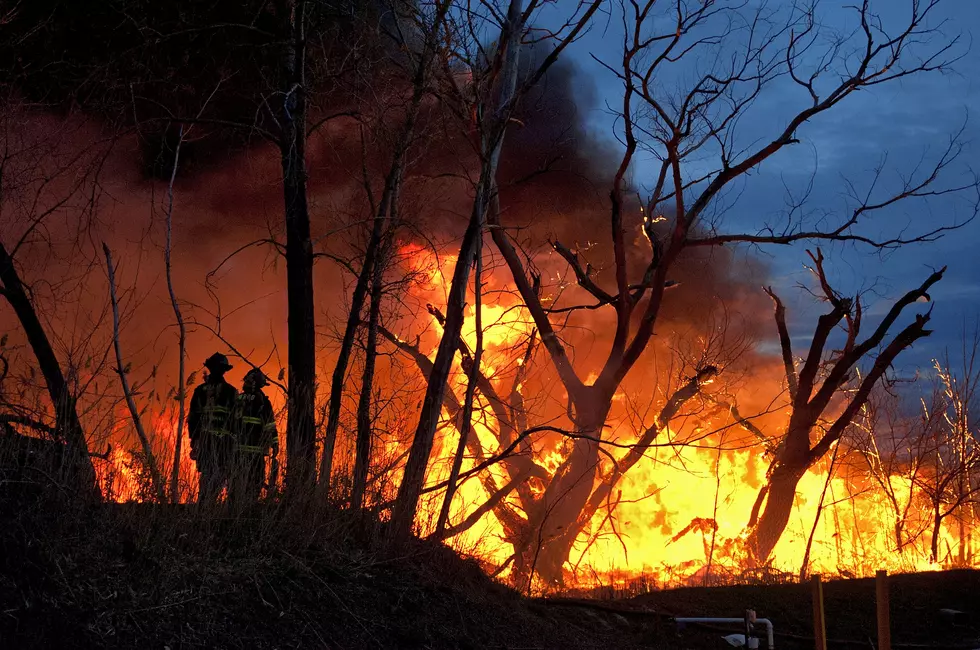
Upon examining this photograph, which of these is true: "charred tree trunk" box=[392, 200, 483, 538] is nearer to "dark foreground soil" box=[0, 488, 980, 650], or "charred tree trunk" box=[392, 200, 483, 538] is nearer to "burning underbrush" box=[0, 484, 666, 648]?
"dark foreground soil" box=[0, 488, 980, 650]

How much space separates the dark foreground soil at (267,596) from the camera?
4.73 m

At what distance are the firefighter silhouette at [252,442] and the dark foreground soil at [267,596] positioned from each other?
0.26m

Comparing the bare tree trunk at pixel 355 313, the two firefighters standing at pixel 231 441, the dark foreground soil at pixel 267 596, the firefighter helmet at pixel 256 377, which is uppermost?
the bare tree trunk at pixel 355 313

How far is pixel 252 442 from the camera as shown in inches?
360

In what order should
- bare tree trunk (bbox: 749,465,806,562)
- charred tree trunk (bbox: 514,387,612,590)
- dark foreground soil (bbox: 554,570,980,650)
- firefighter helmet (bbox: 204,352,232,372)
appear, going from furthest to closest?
bare tree trunk (bbox: 749,465,806,562) < charred tree trunk (bbox: 514,387,612,590) < firefighter helmet (bbox: 204,352,232,372) < dark foreground soil (bbox: 554,570,980,650)

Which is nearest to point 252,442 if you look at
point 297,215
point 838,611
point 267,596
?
point 297,215

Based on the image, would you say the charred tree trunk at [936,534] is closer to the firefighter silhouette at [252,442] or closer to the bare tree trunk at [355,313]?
the bare tree trunk at [355,313]

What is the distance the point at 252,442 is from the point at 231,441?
161 cm

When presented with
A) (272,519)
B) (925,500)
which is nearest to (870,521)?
(925,500)

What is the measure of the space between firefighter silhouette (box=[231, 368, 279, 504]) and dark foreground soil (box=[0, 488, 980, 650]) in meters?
0.26

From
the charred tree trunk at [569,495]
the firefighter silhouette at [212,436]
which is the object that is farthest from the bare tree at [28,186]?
the charred tree trunk at [569,495]

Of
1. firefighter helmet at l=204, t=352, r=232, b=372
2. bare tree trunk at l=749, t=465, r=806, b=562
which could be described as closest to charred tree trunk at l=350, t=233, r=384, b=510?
firefighter helmet at l=204, t=352, r=232, b=372

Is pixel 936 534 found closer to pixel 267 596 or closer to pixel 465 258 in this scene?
pixel 465 258

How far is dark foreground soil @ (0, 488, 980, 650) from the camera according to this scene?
473 centimetres
